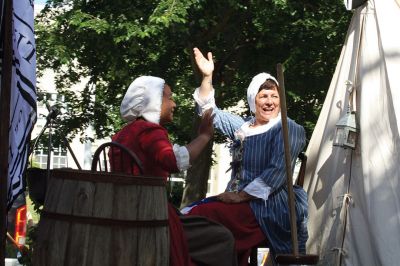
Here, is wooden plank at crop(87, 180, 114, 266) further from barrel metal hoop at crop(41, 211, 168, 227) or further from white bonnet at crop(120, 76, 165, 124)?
white bonnet at crop(120, 76, 165, 124)

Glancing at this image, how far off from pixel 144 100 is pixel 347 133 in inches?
51.1

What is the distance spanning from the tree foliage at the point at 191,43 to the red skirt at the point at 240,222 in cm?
603

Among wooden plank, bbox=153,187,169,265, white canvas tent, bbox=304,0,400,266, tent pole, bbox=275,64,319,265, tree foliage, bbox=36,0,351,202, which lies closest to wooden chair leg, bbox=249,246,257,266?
tent pole, bbox=275,64,319,265

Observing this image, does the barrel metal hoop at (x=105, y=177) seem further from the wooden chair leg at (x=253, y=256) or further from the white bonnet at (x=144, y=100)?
the wooden chair leg at (x=253, y=256)

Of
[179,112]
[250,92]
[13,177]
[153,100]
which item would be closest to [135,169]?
[153,100]

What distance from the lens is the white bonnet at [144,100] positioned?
12.8ft

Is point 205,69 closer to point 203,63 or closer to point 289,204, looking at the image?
point 203,63

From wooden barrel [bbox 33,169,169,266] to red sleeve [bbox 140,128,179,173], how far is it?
0.36 m

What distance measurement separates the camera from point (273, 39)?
40.4 ft

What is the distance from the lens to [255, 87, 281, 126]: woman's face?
4.64m

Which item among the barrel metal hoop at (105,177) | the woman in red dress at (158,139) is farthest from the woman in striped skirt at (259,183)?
the barrel metal hoop at (105,177)

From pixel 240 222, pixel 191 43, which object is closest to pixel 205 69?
pixel 240 222

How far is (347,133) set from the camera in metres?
4.52

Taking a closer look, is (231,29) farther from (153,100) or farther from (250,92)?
(153,100)
